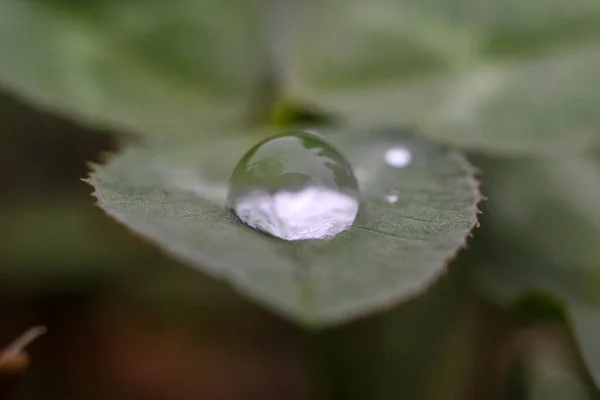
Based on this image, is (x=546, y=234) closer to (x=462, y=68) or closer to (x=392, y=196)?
(x=462, y=68)

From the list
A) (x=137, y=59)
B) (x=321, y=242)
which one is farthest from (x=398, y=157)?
(x=137, y=59)

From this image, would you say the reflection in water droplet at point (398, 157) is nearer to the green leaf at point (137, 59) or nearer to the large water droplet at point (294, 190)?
the large water droplet at point (294, 190)

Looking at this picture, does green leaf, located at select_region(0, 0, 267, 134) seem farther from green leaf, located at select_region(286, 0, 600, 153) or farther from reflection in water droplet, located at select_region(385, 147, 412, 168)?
reflection in water droplet, located at select_region(385, 147, 412, 168)

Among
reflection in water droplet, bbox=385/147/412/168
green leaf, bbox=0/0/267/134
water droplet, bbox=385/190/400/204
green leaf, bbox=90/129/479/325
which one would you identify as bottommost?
green leaf, bbox=90/129/479/325

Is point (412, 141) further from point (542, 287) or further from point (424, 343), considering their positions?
point (424, 343)

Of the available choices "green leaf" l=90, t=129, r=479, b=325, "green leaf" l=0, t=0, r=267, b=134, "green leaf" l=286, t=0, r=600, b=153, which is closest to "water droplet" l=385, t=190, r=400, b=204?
"green leaf" l=90, t=129, r=479, b=325

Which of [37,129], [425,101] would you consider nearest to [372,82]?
[425,101]
